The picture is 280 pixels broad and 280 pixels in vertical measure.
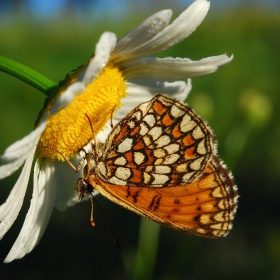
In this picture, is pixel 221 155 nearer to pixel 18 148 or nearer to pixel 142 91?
pixel 142 91

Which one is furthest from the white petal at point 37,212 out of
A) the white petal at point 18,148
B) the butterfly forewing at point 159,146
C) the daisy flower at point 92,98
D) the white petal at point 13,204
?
the white petal at point 18,148

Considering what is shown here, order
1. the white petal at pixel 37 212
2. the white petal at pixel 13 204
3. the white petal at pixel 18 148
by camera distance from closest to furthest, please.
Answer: the white petal at pixel 18 148, the white petal at pixel 13 204, the white petal at pixel 37 212

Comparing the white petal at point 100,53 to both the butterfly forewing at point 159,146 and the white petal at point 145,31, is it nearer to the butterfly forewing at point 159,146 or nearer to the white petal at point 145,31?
the white petal at point 145,31

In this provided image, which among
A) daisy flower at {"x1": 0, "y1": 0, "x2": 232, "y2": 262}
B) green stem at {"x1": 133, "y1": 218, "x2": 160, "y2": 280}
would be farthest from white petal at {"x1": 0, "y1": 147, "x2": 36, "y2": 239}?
green stem at {"x1": 133, "y1": 218, "x2": 160, "y2": 280}

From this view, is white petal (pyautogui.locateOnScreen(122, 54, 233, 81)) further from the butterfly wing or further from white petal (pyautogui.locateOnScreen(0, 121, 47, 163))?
white petal (pyautogui.locateOnScreen(0, 121, 47, 163))

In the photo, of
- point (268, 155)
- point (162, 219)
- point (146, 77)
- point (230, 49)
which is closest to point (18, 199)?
point (162, 219)

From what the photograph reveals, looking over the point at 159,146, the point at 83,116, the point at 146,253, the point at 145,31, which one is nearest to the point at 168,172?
the point at 159,146
